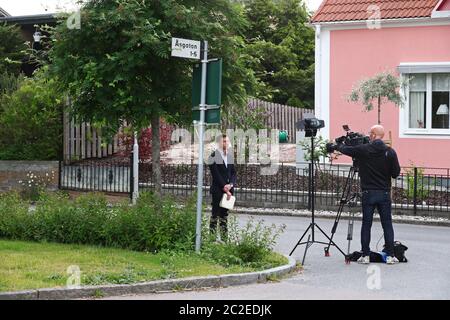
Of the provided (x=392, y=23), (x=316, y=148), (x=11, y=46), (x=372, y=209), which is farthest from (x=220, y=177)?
(x=11, y=46)

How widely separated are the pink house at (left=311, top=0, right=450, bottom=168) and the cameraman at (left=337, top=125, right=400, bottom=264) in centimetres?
1071

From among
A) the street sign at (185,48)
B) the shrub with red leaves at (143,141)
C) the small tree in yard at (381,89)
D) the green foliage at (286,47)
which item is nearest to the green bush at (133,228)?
the street sign at (185,48)

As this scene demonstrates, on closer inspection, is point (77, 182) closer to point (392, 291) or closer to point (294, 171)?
point (294, 171)

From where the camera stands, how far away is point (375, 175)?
11.7m

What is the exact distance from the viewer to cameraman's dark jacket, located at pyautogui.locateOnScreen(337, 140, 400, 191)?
38.1 feet

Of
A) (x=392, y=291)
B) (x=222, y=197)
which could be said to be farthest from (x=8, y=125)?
(x=392, y=291)

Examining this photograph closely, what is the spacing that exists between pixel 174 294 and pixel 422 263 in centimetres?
463

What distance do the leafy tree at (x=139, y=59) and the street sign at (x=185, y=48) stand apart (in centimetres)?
109

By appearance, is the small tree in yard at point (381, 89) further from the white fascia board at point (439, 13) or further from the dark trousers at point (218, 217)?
the dark trousers at point (218, 217)

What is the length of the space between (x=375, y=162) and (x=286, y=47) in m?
27.9

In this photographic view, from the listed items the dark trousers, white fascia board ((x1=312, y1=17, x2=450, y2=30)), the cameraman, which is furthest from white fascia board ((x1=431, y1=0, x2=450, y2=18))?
the dark trousers

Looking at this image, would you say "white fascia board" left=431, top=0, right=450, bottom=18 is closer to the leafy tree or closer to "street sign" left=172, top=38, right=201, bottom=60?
the leafy tree

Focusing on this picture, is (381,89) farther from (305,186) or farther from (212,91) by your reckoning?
(212,91)

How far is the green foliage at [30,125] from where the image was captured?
22656 millimetres
